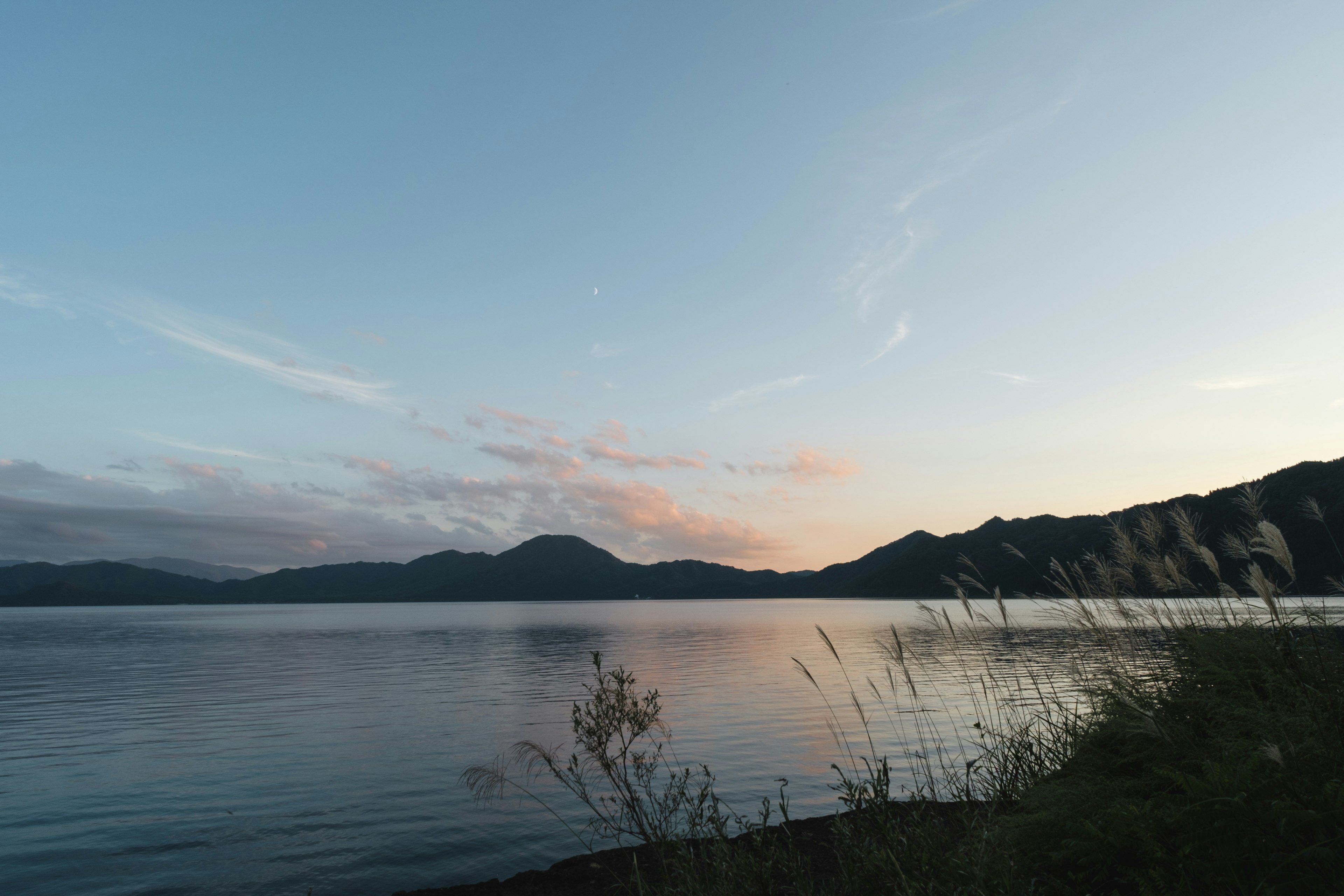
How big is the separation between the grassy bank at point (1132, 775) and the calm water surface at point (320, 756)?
605 cm

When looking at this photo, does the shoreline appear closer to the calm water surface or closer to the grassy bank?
the grassy bank

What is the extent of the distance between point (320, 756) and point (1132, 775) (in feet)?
77.7

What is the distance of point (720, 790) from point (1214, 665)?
12882mm

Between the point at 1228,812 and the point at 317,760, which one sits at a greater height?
the point at 1228,812

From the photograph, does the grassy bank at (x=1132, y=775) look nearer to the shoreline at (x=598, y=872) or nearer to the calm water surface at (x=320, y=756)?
the shoreline at (x=598, y=872)

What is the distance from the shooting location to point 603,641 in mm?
80750

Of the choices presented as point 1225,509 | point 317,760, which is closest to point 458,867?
point 317,760

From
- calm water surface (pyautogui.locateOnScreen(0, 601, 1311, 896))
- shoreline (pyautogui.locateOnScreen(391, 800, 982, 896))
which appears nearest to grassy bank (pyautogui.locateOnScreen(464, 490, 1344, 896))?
shoreline (pyautogui.locateOnScreen(391, 800, 982, 896))

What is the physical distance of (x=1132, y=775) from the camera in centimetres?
745

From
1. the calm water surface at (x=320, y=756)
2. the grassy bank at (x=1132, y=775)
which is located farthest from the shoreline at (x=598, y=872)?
the calm water surface at (x=320, y=756)

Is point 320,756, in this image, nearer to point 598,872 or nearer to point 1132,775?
point 598,872

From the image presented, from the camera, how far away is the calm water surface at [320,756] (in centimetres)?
1344

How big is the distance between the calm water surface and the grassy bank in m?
6.05

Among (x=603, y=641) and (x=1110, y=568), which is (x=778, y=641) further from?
(x=1110, y=568)
